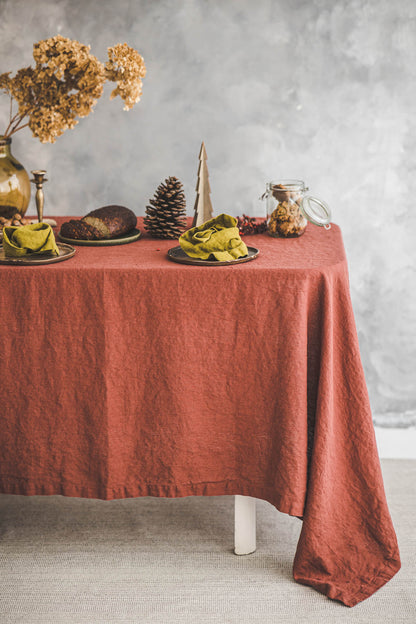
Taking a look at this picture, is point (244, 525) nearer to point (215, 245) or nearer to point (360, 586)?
point (360, 586)

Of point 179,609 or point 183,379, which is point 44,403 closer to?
point 183,379

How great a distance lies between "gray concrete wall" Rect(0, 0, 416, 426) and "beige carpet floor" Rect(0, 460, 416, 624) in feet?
2.56

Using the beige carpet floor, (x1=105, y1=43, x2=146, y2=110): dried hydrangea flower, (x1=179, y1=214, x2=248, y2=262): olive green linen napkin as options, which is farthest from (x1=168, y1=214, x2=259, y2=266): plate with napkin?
the beige carpet floor

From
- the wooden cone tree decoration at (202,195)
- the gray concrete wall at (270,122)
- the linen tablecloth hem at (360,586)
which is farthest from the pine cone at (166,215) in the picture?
the linen tablecloth hem at (360,586)

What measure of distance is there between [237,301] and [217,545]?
2.25 feet

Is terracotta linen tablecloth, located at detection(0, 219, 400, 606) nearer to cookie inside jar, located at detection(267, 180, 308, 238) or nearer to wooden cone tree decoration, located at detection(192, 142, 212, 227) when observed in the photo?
cookie inside jar, located at detection(267, 180, 308, 238)

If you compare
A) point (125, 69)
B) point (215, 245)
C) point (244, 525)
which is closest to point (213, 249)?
point (215, 245)

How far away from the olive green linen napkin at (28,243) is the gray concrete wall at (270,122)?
784 mm

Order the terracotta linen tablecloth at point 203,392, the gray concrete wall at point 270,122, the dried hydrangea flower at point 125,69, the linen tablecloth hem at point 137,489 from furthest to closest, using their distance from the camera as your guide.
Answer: the gray concrete wall at point 270,122
the dried hydrangea flower at point 125,69
the linen tablecloth hem at point 137,489
the terracotta linen tablecloth at point 203,392

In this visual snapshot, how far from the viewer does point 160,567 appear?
160cm

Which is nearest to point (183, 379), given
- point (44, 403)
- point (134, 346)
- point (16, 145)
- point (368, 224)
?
point (134, 346)

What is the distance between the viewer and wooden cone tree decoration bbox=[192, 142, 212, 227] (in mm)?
1727

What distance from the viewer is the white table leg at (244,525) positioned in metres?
1.61

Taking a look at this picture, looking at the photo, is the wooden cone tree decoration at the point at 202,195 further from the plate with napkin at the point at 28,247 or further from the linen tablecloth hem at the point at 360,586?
the linen tablecloth hem at the point at 360,586
